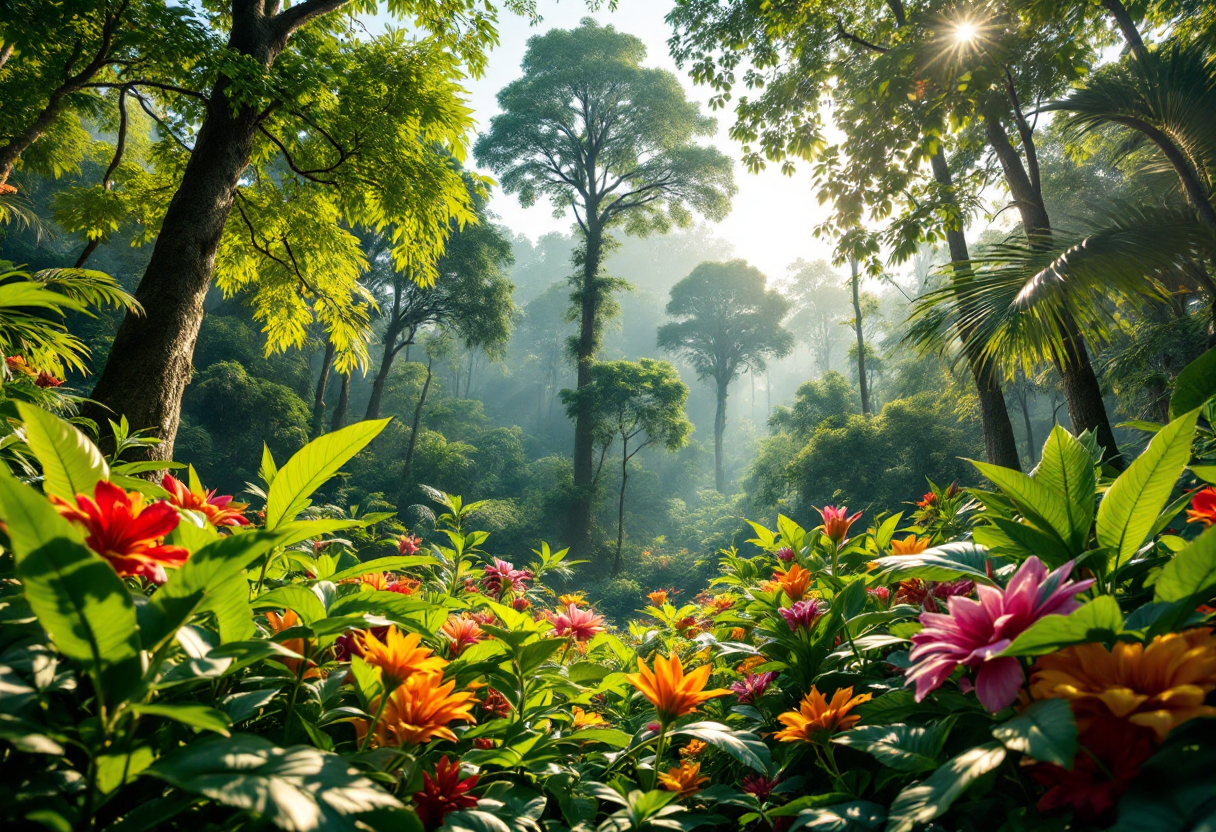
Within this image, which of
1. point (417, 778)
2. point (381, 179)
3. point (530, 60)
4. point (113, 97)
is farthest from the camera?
point (530, 60)

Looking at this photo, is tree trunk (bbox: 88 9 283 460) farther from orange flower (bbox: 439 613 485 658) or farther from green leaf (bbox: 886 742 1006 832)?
green leaf (bbox: 886 742 1006 832)

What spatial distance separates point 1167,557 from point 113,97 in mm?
8023

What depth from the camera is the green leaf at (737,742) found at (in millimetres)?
724

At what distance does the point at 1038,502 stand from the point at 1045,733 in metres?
0.35

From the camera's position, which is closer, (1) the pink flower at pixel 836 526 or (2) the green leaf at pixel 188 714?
(2) the green leaf at pixel 188 714

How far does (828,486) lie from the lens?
1141 centimetres

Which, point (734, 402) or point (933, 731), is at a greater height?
point (734, 402)

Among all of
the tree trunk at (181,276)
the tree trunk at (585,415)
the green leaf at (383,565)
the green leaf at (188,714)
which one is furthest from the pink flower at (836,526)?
the tree trunk at (585,415)

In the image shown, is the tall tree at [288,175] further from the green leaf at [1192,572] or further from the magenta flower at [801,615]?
the green leaf at [1192,572]

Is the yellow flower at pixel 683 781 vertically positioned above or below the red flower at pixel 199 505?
below

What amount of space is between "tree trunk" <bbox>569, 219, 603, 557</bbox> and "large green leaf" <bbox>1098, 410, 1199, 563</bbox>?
11.2 metres

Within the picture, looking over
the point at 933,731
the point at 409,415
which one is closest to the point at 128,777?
the point at 933,731

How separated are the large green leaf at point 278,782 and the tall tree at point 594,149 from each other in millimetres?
11326

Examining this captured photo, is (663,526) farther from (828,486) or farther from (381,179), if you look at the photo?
(381,179)
